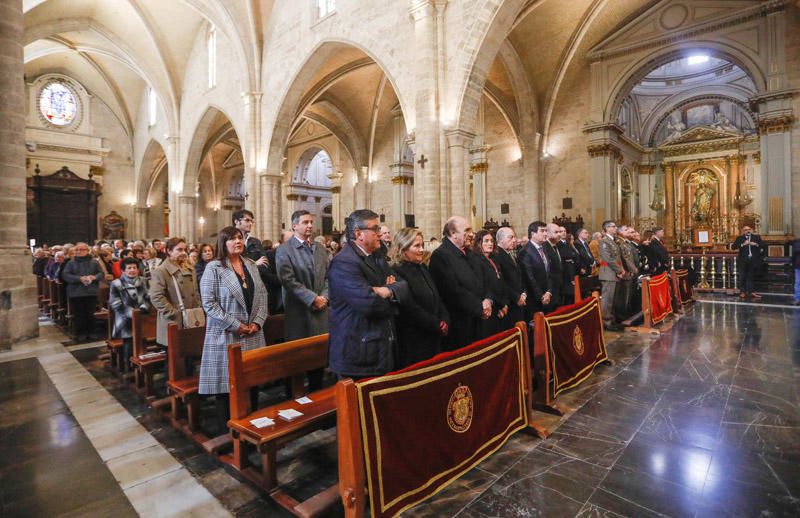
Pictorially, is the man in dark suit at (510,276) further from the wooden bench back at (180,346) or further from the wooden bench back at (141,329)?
the wooden bench back at (141,329)

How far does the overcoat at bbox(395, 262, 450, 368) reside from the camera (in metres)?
3.08

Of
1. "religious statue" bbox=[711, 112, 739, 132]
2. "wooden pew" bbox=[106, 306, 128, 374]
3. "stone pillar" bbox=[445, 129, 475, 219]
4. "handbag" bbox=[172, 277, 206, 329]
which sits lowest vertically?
"wooden pew" bbox=[106, 306, 128, 374]

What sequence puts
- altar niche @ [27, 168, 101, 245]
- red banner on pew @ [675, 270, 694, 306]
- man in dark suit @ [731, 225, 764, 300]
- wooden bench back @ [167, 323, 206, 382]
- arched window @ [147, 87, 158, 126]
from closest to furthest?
1. wooden bench back @ [167, 323, 206, 382]
2. red banner on pew @ [675, 270, 694, 306]
3. man in dark suit @ [731, 225, 764, 300]
4. altar niche @ [27, 168, 101, 245]
5. arched window @ [147, 87, 158, 126]

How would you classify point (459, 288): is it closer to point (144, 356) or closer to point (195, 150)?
point (144, 356)

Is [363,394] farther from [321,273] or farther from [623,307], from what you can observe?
[623,307]

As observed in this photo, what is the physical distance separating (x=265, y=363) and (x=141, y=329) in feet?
7.84

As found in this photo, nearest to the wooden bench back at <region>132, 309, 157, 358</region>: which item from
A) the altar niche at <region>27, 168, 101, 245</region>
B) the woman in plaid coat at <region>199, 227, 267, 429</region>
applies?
the woman in plaid coat at <region>199, 227, 267, 429</region>

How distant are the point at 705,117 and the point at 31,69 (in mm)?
34596

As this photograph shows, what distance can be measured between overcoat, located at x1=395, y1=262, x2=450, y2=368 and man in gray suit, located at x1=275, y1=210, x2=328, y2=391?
0.91m

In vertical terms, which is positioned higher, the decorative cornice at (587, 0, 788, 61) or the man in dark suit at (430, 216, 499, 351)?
the decorative cornice at (587, 0, 788, 61)

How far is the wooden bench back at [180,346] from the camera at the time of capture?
347 cm

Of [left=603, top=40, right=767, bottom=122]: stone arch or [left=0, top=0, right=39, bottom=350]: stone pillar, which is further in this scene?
[left=603, top=40, right=767, bottom=122]: stone arch

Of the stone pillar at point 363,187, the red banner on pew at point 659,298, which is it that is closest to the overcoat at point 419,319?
the red banner on pew at point 659,298

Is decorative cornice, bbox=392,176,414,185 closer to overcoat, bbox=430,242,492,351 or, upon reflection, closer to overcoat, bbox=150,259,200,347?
overcoat, bbox=150,259,200,347
